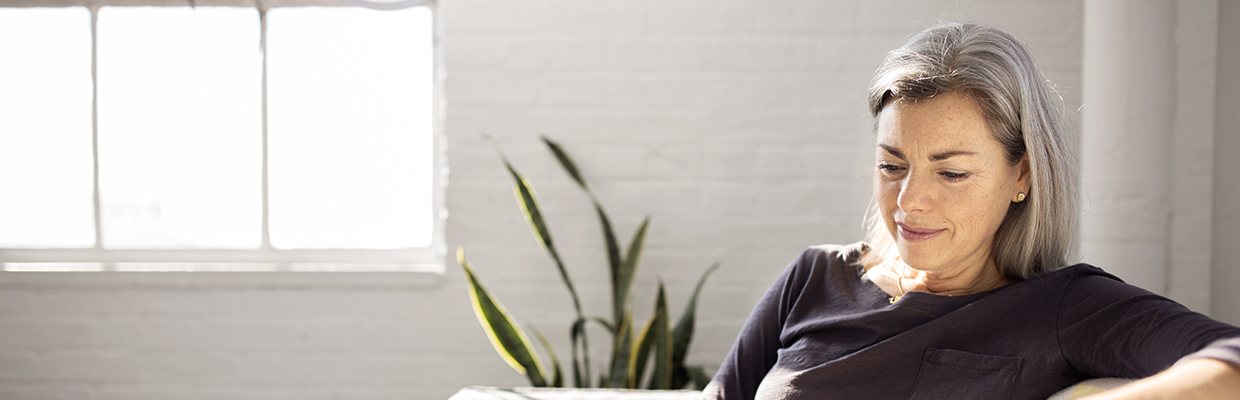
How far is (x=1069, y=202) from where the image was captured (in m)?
0.92

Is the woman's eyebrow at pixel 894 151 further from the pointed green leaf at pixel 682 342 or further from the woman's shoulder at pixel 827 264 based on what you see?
the pointed green leaf at pixel 682 342

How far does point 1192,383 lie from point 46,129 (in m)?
2.91

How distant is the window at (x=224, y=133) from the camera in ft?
7.27

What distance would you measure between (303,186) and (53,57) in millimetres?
910

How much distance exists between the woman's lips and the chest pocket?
15cm

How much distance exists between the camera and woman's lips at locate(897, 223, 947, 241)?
0.91m

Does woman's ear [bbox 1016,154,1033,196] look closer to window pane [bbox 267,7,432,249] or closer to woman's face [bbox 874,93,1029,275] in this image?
woman's face [bbox 874,93,1029,275]

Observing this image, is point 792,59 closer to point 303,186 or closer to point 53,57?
point 303,186

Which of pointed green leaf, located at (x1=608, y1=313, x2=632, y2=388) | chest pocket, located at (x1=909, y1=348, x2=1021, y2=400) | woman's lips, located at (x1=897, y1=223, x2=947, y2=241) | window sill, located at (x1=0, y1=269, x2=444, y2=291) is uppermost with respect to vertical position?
woman's lips, located at (x1=897, y1=223, x2=947, y2=241)

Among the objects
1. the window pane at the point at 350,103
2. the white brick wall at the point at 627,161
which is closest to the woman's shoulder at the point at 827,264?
the white brick wall at the point at 627,161

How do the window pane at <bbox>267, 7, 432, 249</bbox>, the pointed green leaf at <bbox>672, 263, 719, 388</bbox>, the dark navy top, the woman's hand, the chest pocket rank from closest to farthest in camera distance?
the woman's hand
the dark navy top
the chest pocket
the pointed green leaf at <bbox>672, 263, 719, 388</bbox>
the window pane at <bbox>267, 7, 432, 249</bbox>

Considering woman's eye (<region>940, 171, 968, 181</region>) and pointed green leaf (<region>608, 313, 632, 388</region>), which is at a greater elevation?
woman's eye (<region>940, 171, 968, 181</region>)

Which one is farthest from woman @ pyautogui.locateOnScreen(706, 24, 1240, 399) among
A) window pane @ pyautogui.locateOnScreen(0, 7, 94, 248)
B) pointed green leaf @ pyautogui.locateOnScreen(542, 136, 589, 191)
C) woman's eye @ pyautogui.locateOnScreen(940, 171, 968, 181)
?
window pane @ pyautogui.locateOnScreen(0, 7, 94, 248)

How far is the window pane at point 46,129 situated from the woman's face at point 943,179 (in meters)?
2.48
